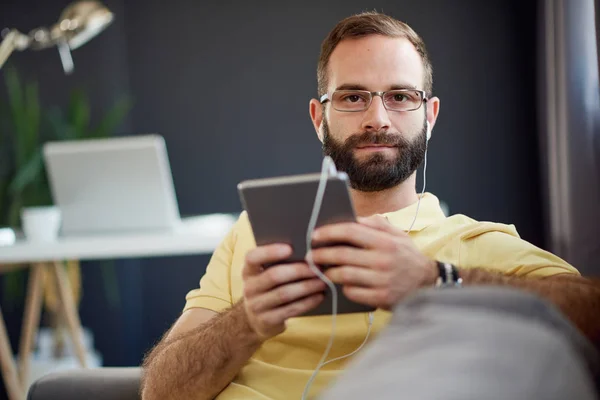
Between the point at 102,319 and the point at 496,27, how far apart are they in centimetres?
264

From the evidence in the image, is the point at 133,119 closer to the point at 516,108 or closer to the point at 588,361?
the point at 516,108

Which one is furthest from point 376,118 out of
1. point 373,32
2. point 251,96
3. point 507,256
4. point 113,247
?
point 251,96

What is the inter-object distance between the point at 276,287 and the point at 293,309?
0.04m

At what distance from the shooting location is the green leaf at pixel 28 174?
3383mm

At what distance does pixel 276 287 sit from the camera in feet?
3.97

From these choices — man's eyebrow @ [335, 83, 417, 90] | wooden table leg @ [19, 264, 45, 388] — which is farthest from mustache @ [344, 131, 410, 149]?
wooden table leg @ [19, 264, 45, 388]

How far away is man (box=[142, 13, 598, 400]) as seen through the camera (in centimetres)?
115

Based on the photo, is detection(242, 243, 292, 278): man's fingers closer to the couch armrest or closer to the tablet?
the tablet

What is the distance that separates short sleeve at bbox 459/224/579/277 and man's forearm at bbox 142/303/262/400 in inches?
17.0

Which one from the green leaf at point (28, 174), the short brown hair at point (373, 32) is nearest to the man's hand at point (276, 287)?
the short brown hair at point (373, 32)

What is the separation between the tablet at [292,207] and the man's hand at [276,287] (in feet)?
0.07

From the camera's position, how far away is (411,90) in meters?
1.63

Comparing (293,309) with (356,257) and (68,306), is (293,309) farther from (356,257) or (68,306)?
(68,306)

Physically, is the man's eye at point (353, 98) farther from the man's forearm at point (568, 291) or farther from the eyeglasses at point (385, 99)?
the man's forearm at point (568, 291)
